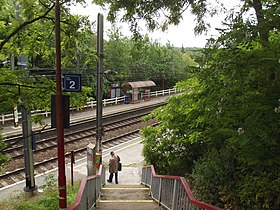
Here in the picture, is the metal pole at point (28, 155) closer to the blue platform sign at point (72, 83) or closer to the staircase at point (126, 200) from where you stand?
the staircase at point (126, 200)

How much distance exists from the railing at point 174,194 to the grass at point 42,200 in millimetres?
2352

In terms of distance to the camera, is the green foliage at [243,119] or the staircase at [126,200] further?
the staircase at [126,200]

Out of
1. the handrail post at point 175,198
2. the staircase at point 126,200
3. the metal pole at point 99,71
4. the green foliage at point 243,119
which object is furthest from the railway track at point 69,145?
the green foliage at point 243,119

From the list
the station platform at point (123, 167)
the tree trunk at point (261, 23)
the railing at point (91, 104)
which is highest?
the tree trunk at point (261, 23)

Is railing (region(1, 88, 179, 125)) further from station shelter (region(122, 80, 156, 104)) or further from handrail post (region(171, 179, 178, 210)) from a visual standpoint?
handrail post (region(171, 179, 178, 210))

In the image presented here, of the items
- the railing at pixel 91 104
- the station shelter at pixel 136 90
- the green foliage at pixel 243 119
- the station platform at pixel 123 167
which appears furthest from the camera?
the station shelter at pixel 136 90

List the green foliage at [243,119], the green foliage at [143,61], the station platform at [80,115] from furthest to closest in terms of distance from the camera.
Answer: the green foliage at [143,61] < the station platform at [80,115] < the green foliage at [243,119]

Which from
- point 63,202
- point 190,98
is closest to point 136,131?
point 190,98

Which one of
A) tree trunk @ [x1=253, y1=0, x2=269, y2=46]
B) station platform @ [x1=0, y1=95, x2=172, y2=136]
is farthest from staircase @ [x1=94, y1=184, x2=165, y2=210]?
station platform @ [x1=0, y1=95, x2=172, y2=136]

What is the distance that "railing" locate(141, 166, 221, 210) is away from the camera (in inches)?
197

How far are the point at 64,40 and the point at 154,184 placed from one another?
488 centimetres

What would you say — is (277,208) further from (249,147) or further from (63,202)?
(63,202)

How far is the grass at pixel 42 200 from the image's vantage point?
24.9ft

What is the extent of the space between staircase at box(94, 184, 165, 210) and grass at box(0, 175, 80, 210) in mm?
928
